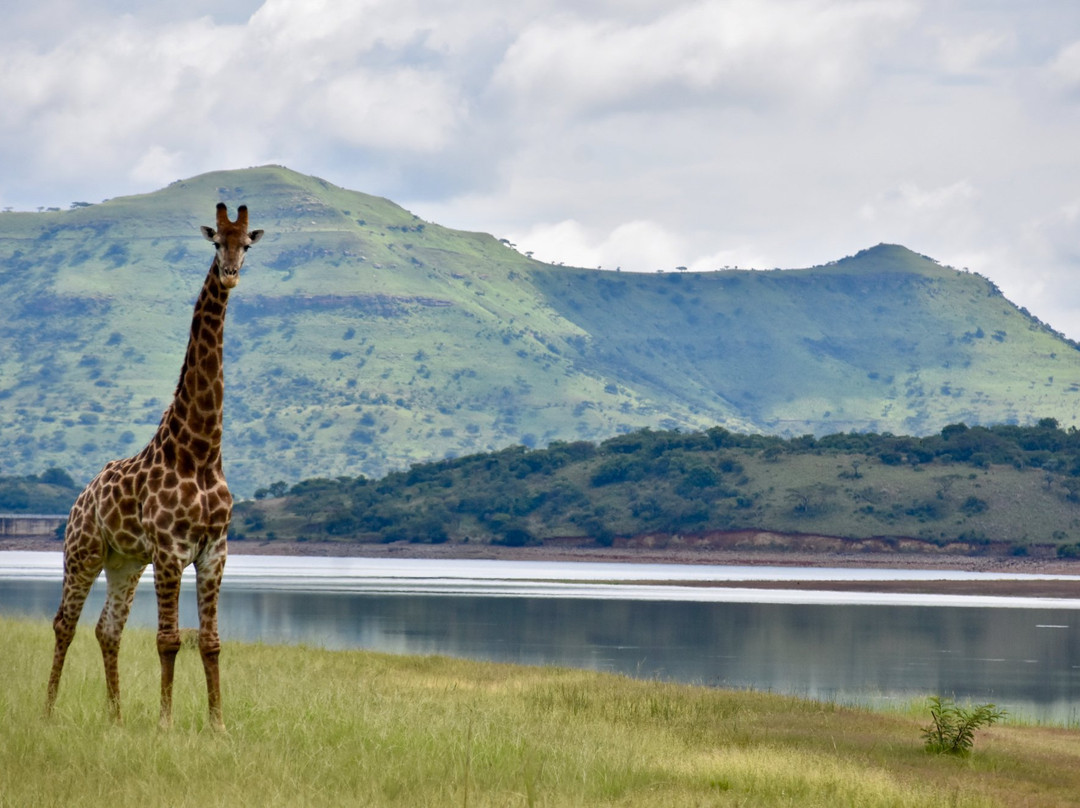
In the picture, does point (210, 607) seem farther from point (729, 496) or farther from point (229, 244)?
point (729, 496)


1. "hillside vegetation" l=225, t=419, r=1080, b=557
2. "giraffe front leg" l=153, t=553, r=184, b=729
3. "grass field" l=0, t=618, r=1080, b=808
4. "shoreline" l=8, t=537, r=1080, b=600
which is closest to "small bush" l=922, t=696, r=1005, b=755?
"grass field" l=0, t=618, r=1080, b=808

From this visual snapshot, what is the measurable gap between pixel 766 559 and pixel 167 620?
137212mm

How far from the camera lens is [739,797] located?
63.7 ft

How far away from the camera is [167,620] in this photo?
1873 cm

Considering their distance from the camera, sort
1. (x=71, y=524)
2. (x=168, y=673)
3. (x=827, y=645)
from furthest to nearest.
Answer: (x=827, y=645) < (x=71, y=524) < (x=168, y=673)

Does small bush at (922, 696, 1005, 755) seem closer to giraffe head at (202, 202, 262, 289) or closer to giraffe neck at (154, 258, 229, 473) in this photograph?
giraffe neck at (154, 258, 229, 473)

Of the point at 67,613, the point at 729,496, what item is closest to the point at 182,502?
the point at 67,613

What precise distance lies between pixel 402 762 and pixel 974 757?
12456 millimetres

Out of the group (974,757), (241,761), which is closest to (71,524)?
(241,761)

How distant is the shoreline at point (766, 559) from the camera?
378ft

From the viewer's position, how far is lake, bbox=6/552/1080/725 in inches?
1877

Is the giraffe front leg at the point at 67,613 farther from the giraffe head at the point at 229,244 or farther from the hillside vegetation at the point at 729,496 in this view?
the hillside vegetation at the point at 729,496

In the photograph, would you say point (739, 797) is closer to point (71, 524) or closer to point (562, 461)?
point (71, 524)

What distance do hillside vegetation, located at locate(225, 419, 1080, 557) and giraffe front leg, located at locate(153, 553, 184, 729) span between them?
432 ft
